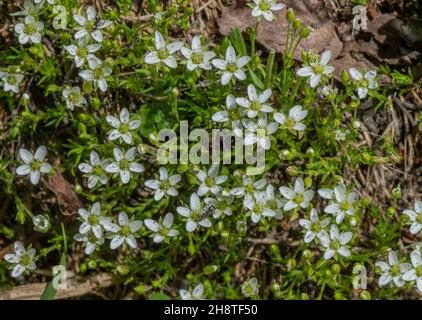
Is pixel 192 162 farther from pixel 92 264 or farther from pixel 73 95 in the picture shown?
pixel 92 264

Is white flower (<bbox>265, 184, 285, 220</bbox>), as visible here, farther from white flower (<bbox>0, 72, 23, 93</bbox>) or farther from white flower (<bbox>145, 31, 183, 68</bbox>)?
white flower (<bbox>0, 72, 23, 93</bbox>)

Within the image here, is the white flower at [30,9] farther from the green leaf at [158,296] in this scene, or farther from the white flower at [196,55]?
the green leaf at [158,296]

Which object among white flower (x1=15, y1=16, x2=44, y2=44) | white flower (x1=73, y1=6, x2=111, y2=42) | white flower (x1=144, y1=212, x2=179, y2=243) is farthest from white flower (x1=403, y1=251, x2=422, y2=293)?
white flower (x1=15, y1=16, x2=44, y2=44)

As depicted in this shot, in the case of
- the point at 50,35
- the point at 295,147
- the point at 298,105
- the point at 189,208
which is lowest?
the point at 189,208

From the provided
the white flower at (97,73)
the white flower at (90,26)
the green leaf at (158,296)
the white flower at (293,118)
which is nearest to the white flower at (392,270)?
the white flower at (293,118)

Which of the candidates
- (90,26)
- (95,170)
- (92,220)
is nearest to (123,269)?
(92,220)
